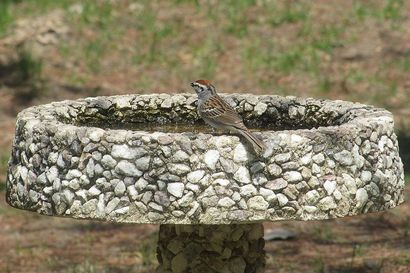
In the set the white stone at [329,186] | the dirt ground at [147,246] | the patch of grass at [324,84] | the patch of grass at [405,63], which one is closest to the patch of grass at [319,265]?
the dirt ground at [147,246]

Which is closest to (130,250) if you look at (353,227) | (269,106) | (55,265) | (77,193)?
(55,265)

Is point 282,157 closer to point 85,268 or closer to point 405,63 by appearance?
point 85,268

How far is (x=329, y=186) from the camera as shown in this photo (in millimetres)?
6438

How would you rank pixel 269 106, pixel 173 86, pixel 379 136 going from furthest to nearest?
pixel 173 86
pixel 269 106
pixel 379 136

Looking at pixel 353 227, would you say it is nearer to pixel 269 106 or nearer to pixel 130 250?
pixel 130 250

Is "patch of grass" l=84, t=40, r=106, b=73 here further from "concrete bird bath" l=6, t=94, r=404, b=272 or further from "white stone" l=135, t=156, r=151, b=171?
"white stone" l=135, t=156, r=151, b=171

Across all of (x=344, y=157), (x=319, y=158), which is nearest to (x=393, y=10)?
(x=344, y=157)

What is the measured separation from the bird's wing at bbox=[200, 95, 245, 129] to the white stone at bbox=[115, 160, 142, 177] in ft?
2.41

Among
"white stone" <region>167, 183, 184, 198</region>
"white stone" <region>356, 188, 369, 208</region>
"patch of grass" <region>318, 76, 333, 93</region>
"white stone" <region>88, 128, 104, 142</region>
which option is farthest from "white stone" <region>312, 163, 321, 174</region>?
"patch of grass" <region>318, 76, 333, 93</region>

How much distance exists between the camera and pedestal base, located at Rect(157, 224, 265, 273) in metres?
7.73

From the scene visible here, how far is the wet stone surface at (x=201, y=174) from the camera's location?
625 centimetres

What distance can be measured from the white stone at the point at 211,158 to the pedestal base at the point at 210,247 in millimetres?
1508

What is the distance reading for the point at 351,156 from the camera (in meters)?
6.56

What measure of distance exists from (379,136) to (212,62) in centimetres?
1082
